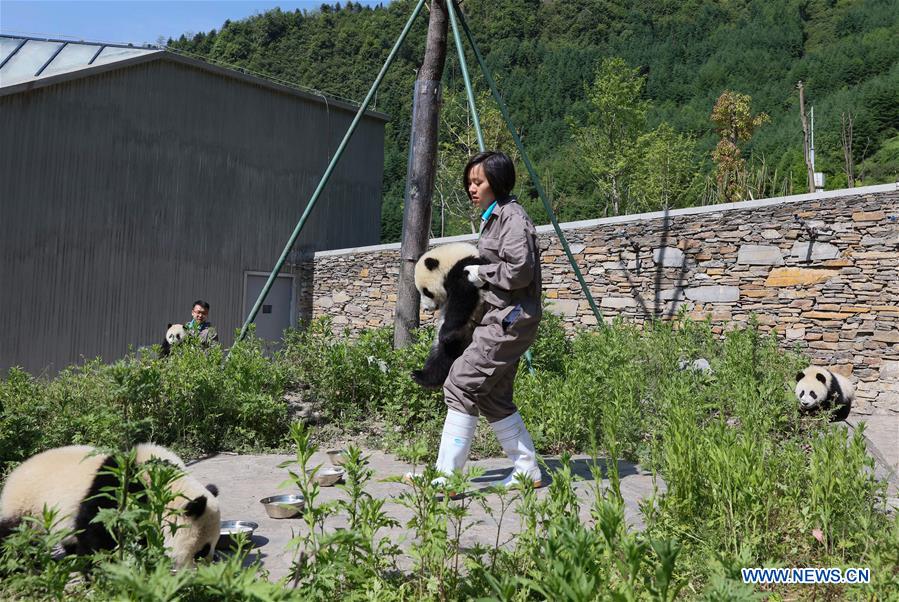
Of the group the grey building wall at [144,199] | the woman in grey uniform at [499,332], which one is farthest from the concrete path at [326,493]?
the grey building wall at [144,199]

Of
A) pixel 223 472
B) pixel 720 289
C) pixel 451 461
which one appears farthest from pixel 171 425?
pixel 720 289

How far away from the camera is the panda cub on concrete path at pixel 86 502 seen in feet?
8.25

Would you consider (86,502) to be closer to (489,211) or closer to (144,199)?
(489,211)

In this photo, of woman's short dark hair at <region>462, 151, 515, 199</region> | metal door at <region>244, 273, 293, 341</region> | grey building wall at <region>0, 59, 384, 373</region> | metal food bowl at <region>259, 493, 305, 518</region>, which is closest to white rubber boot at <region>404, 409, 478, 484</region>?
metal food bowl at <region>259, 493, 305, 518</region>

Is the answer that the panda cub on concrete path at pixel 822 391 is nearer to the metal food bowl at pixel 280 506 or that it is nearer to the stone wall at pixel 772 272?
the stone wall at pixel 772 272

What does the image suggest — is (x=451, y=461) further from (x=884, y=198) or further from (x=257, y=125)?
(x=257, y=125)

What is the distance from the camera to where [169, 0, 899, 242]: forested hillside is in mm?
27422

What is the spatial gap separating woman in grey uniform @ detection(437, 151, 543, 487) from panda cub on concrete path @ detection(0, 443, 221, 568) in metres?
1.15

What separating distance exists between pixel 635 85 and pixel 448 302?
23.4 meters

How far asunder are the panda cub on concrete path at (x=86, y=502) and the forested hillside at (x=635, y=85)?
19959 mm

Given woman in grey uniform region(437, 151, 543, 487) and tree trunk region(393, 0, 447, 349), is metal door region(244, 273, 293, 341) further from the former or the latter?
woman in grey uniform region(437, 151, 543, 487)

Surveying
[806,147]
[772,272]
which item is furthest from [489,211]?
[806,147]

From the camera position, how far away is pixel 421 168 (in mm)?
6660

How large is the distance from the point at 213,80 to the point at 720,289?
1092 centimetres
